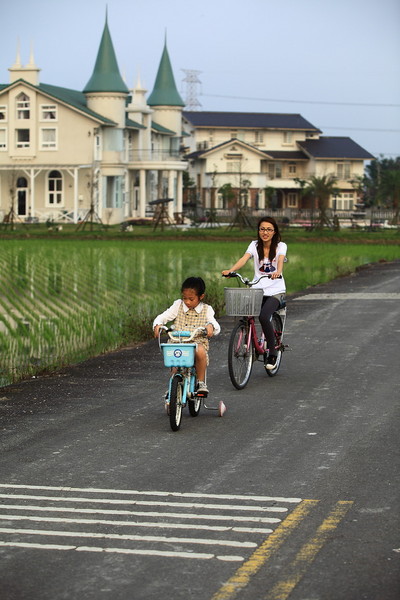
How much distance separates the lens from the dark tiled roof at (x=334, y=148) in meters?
93.1

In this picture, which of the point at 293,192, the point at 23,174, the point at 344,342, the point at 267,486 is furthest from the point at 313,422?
the point at 293,192

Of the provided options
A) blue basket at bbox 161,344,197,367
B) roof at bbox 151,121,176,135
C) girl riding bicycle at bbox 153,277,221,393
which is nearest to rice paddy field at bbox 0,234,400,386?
girl riding bicycle at bbox 153,277,221,393

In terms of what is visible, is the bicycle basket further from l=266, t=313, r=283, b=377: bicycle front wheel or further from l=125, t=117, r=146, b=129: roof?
l=125, t=117, r=146, b=129: roof

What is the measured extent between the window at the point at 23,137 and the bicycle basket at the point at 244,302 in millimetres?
57268

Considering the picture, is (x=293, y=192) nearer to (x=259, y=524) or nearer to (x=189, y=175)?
(x=189, y=175)

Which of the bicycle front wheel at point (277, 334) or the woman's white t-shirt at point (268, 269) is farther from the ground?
the woman's white t-shirt at point (268, 269)

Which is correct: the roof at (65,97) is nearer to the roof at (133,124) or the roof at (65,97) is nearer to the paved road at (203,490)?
the roof at (133,124)

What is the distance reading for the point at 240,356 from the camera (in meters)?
10.9

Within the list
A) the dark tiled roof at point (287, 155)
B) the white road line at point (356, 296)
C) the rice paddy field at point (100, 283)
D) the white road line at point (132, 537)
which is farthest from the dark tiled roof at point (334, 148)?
the white road line at point (132, 537)

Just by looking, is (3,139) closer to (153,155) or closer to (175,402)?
(153,155)

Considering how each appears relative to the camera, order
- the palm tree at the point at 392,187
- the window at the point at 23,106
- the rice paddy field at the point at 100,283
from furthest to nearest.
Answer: the palm tree at the point at 392,187
the window at the point at 23,106
the rice paddy field at the point at 100,283

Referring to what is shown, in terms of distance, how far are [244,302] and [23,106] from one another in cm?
5823

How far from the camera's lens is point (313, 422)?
9195 millimetres

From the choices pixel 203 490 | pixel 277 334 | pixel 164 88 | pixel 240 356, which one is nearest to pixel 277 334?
pixel 277 334
